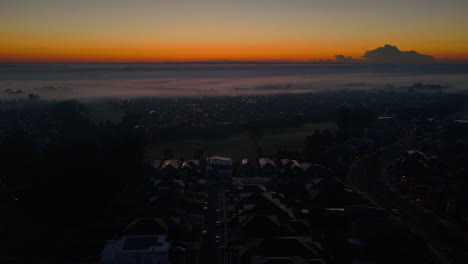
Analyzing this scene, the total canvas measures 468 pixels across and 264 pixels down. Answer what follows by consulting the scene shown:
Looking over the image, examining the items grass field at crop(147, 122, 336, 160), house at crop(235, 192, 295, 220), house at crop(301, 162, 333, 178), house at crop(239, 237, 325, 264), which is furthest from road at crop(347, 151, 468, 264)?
grass field at crop(147, 122, 336, 160)

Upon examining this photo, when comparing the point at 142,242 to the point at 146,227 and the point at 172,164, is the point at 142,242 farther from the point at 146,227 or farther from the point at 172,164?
the point at 172,164

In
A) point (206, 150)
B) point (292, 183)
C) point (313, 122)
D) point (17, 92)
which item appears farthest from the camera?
point (17, 92)

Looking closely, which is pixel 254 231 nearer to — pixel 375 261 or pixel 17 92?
pixel 375 261

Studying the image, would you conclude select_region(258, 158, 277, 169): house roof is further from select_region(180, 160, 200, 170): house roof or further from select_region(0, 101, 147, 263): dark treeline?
select_region(0, 101, 147, 263): dark treeline

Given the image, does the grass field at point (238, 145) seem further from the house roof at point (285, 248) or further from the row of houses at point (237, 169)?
the house roof at point (285, 248)

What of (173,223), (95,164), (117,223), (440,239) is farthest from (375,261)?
(95,164)

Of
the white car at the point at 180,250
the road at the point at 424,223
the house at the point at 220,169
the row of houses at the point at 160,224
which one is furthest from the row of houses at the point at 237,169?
the white car at the point at 180,250
